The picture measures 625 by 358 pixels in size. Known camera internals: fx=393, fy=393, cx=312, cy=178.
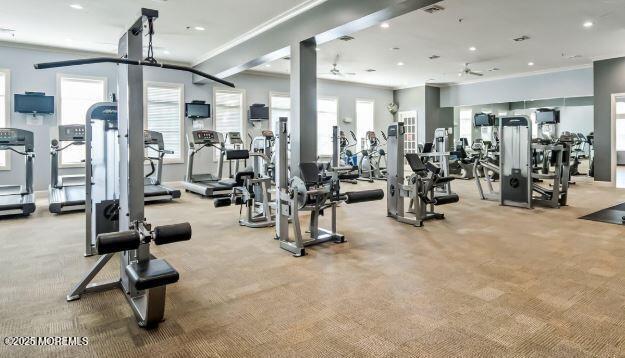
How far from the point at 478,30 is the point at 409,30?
127 cm

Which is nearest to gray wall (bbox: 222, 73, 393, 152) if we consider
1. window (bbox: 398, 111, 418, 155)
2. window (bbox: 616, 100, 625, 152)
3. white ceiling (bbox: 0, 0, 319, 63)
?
window (bbox: 398, 111, 418, 155)

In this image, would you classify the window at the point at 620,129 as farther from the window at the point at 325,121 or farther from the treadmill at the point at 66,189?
the treadmill at the point at 66,189

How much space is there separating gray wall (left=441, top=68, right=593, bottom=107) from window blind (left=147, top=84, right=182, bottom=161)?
902cm

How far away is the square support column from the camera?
6.05 meters

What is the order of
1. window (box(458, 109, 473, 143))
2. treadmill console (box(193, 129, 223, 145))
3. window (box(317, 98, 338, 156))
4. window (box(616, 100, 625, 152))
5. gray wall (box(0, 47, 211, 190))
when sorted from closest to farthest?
1. treadmill console (box(193, 129, 223, 145))
2. gray wall (box(0, 47, 211, 190))
3. window (box(616, 100, 625, 152))
4. window (box(317, 98, 338, 156))
5. window (box(458, 109, 473, 143))

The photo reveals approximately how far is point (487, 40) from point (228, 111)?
670 centimetres

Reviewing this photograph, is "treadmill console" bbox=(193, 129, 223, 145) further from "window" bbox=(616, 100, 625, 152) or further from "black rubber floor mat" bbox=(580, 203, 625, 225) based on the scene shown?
"window" bbox=(616, 100, 625, 152)

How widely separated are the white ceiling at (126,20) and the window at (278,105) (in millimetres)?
3305

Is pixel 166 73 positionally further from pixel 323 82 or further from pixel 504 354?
pixel 504 354

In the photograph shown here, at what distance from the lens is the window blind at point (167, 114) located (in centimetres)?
978

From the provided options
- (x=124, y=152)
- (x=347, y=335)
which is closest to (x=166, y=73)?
(x=124, y=152)

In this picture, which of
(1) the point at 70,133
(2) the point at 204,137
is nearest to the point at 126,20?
(1) the point at 70,133

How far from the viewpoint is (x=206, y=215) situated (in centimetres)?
610

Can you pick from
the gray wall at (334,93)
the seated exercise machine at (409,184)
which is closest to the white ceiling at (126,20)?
the seated exercise machine at (409,184)
